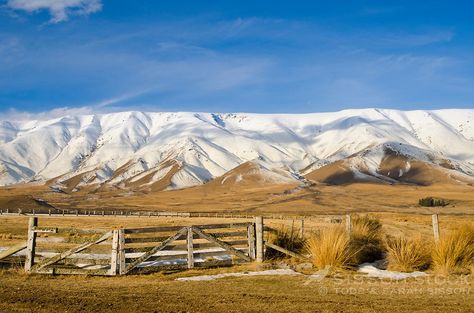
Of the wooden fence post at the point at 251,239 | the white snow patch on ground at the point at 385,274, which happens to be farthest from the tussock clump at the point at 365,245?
the wooden fence post at the point at 251,239

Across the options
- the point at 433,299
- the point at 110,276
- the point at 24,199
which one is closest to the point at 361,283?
the point at 433,299

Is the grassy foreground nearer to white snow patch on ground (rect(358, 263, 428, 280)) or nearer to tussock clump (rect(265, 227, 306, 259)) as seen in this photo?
white snow patch on ground (rect(358, 263, 428, 280))

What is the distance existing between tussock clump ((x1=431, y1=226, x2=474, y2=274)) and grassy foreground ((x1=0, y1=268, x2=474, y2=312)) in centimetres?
117

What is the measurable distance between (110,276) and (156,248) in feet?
5.52

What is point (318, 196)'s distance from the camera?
579ft

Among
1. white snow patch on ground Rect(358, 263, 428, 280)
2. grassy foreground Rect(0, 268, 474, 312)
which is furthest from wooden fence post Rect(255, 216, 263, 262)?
white snow patch on ground Rect(358, 263, 428, 280)

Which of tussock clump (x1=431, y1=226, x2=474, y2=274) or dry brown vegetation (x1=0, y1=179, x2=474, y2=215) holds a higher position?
dry brown vegetation (x1=0, y1=179, x2=474, y2=215)

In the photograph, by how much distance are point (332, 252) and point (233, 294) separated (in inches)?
219

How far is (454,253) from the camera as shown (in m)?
16.4

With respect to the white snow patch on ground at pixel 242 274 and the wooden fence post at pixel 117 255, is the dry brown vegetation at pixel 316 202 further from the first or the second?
the wooden fence post at pixel 117 255

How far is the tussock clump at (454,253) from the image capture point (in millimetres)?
16250

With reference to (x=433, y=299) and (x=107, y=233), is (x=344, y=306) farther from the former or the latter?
(x=107, y=233)

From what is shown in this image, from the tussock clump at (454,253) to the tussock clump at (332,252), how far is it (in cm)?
280

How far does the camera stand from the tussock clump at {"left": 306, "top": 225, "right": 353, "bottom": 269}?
16.8 metres
